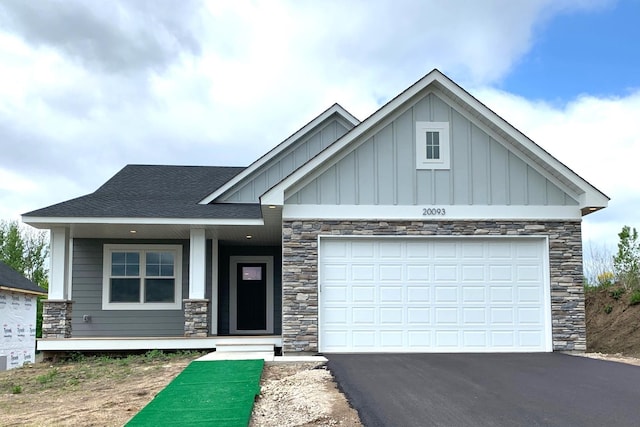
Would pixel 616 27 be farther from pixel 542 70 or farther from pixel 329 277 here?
pixel 329 277

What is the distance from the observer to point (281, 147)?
15.5 meters

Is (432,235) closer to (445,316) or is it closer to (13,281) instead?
(445,316)

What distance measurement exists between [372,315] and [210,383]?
4.19m

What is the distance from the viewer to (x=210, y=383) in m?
8.04

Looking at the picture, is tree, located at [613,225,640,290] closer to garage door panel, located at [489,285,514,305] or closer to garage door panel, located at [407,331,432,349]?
garage door panel, located at [489,285,514,305]

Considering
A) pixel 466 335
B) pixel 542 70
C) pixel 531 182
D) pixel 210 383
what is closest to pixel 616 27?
pixel 542 70

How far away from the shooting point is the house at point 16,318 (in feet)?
73.6

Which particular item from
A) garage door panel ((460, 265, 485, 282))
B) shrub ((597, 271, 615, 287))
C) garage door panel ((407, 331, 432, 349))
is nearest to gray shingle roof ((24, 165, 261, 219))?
garage door panel ((407, 331, 432, 349))

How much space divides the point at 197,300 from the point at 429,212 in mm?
5157

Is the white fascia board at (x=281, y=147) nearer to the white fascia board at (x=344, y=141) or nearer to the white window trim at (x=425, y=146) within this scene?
the white fascia board at (x=344, y=141)

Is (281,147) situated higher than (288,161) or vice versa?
(281,147)

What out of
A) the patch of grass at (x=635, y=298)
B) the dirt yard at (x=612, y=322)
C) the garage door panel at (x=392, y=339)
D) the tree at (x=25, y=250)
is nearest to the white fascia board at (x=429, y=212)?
the garage door panel at (x=392, y=339)

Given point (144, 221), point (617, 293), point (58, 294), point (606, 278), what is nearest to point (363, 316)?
point (144, 221)

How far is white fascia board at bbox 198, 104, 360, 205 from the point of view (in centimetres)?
1488
